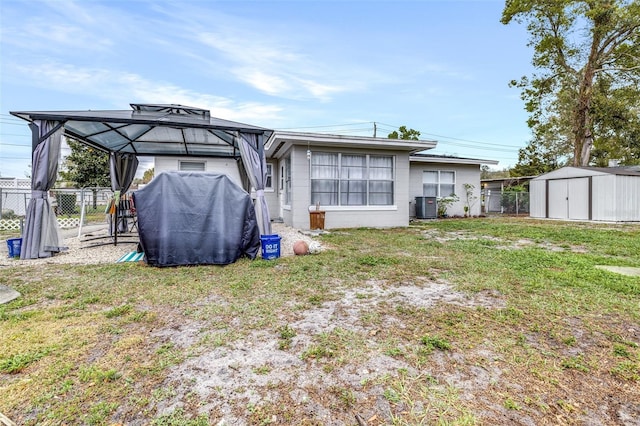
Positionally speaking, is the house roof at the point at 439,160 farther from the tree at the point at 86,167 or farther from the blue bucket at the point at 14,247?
the tree at the point at 86,167

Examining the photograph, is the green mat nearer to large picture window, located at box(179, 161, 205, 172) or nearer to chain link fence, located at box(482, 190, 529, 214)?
large picture window, located at box(179, 161, 205, 172)

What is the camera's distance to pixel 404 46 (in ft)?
41.1

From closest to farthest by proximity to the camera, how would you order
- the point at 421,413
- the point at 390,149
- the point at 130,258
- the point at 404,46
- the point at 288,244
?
the point at 421,413 → the point at 130,258 → the point at 288,244 → the point at 390,149 → the point at 404,46

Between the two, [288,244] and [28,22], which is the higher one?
[28,22]

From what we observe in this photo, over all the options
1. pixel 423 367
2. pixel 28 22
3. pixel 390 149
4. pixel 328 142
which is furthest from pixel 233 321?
pixel 28 22

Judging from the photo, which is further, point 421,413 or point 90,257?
point 90,257

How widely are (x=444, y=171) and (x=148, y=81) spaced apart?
14122 millimetres

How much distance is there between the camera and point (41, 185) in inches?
200

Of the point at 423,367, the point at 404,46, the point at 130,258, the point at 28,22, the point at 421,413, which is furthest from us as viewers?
the point at 404,46

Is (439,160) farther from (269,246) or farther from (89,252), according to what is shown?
(89,252)

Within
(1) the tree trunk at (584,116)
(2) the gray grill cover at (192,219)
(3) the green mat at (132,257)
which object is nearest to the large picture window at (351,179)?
(2) the gray grill cover at (192,219)

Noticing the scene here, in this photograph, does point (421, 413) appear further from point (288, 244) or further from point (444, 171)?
point (444, 171)

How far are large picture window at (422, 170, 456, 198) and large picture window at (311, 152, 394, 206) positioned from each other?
4610 mm

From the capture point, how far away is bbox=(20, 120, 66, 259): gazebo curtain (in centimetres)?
503
